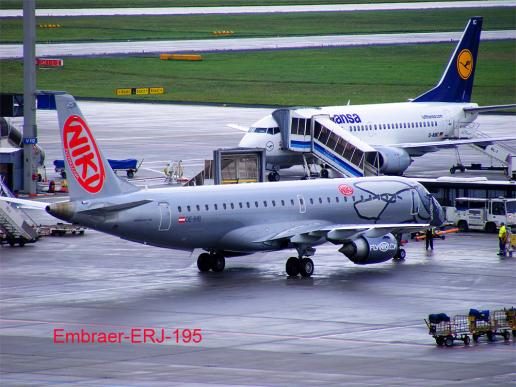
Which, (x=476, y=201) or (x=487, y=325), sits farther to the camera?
(x=476, y=201)

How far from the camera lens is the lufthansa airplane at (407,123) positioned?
86.1m

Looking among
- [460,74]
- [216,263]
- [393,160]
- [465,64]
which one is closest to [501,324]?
[216,263]

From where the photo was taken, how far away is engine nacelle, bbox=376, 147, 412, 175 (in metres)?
83.8

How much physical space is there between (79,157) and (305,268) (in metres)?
10.9

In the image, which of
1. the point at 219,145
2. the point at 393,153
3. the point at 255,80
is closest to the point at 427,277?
the point at 393,153

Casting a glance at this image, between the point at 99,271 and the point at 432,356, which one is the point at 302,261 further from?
the point at 432,356

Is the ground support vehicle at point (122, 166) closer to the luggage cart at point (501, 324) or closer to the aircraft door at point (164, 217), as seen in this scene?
the aircraft door at point (164, 217)

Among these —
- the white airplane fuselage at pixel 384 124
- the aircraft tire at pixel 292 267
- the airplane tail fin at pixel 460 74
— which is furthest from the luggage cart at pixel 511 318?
the airplane tail fin at pixel 460 74

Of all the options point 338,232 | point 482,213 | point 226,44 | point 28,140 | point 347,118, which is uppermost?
point 226,44

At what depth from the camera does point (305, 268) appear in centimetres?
5394

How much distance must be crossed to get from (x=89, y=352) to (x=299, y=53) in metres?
143

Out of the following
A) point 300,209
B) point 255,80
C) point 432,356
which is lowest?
point 432,356

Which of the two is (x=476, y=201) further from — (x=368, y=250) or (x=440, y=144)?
(x=440, y=144)

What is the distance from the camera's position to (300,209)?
56.2 metres
